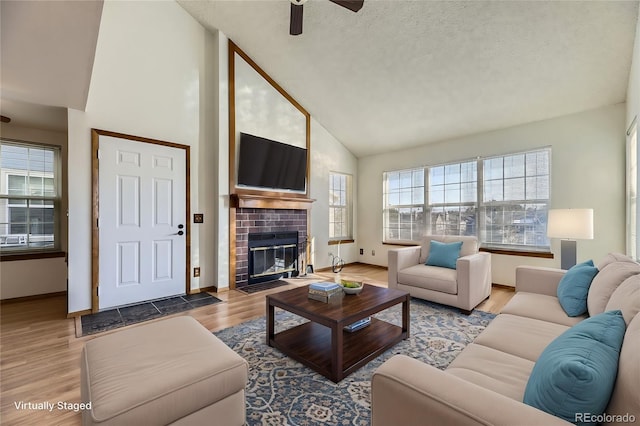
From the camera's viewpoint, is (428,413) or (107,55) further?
(107,55)

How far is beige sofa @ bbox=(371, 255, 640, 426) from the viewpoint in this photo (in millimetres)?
721

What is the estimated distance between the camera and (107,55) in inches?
123

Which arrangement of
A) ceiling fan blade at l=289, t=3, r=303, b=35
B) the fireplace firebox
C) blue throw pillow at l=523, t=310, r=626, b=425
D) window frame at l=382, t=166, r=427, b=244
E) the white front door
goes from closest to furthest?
blue throw pillow at l=523, t=310, r=626, b=425, ceiling fan blade at l=289, t=3, r=303, b=35, the white front door, the fireplace firebox, window frame at l=382, t=166, r=427, b=244

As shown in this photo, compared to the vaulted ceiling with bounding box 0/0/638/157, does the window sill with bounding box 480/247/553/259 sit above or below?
below

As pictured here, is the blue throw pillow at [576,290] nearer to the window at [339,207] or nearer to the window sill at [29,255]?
the window at [339,207]

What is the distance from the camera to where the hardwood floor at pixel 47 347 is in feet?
5.29

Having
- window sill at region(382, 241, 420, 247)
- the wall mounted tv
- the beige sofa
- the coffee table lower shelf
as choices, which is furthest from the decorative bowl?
window sill at region(382, 241, 420, 247)

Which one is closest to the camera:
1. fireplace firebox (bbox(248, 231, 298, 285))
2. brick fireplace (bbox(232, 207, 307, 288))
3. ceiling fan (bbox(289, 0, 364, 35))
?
ceiling fan (bbox(289, 0, 364, 35))

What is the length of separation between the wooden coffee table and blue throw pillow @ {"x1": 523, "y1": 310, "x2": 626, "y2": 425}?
113 cm

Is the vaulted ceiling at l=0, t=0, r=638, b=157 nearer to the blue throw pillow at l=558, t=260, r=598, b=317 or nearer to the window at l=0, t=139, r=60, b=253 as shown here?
the window at l=0, t=139, r=60, b=253

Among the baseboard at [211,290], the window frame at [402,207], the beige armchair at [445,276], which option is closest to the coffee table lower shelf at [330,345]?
the beige armchair at [445,276]

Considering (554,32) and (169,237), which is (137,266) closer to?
(169,237)

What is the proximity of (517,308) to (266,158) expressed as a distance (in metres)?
3.63

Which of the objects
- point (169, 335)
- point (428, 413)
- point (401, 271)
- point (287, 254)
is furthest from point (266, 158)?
point (428, 413)
